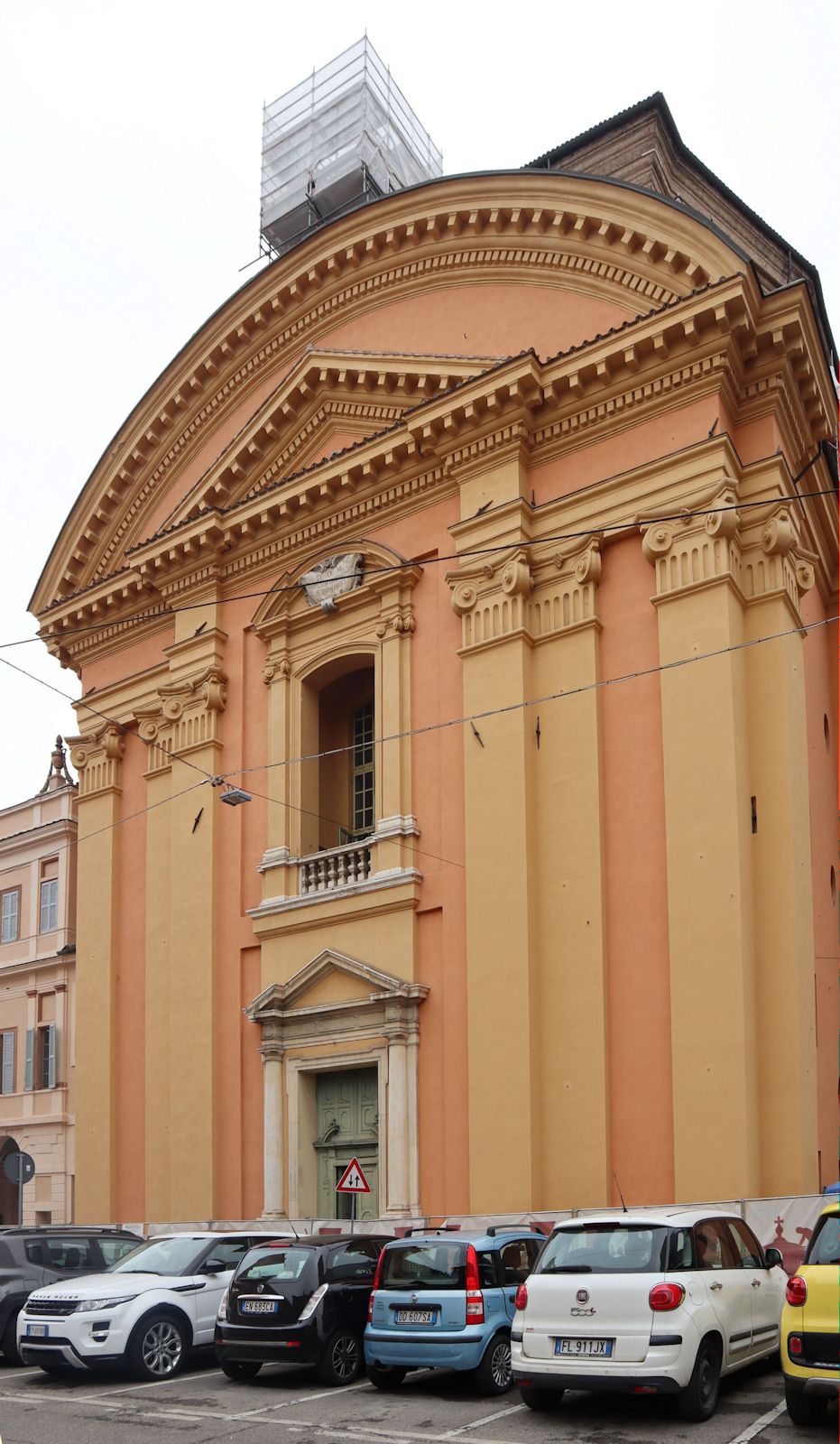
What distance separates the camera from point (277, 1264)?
1341 centimetres

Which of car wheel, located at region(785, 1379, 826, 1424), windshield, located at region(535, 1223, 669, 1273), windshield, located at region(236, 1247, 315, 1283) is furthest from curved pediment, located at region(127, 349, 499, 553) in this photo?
car wheel, located at region(785, 1379, 826, 1424)

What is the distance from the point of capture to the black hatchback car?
12969mm

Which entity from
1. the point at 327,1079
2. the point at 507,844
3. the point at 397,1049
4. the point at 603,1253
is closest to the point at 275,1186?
the point at 327,1079

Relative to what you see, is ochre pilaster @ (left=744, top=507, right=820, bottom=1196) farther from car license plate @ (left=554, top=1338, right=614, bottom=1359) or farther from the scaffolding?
the scaffolding

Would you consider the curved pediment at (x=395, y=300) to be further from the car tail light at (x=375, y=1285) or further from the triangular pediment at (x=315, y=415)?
the car tail light at (x=375, y=1285)

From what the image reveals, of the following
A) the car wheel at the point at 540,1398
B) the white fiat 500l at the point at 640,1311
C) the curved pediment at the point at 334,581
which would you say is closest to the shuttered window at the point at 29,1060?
the curved pediment at the point at 334,581

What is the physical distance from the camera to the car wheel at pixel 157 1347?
13.8 metres

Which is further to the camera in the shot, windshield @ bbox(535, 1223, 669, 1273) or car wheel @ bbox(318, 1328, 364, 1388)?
car wheel @ bbox(318, 1328, 364, 1388)

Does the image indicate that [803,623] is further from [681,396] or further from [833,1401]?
[833,1401]

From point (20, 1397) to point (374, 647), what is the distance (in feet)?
35.1

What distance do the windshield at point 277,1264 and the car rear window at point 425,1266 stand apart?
37.0 inches

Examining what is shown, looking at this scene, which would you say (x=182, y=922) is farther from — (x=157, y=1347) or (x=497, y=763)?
(x=157, y=1347)

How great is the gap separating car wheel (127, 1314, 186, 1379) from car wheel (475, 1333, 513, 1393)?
11.5 ft

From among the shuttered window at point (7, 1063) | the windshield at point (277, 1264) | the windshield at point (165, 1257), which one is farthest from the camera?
the shuttered window at point (7, 1063)
